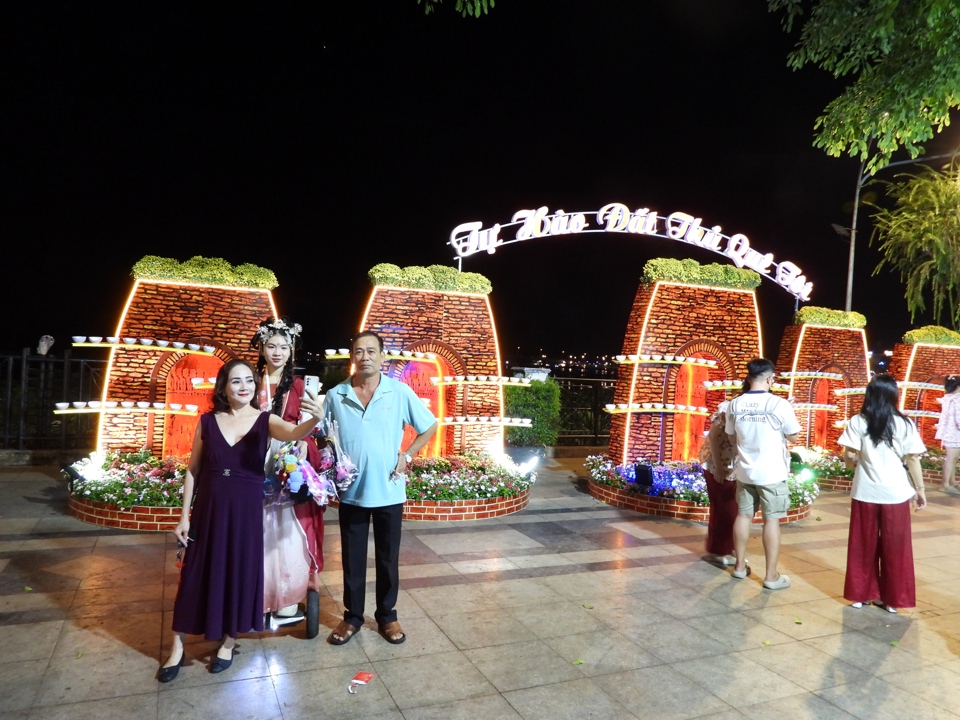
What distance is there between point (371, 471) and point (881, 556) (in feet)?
12.2

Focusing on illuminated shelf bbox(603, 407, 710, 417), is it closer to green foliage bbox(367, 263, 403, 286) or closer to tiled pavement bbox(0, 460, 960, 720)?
tiled pavement bbox(0, 460, 960, 720)

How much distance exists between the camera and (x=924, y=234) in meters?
13.5

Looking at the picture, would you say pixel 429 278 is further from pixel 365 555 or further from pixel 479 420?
pixel 365 555

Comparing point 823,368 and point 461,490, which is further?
point 823,368

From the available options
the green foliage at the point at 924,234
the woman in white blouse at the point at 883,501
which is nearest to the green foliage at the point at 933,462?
the green foliage at the point at 924,234

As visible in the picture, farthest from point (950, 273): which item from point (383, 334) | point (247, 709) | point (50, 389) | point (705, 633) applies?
point (50, 389)

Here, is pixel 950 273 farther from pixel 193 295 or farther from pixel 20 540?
pixel 20 540

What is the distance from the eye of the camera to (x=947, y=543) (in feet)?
22.9

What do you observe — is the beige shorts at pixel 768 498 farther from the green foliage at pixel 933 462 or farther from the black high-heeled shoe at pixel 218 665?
the green foliage at pixel 933 462

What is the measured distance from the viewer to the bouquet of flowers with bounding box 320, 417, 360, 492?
377 centimetres

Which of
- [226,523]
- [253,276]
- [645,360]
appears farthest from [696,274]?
[226,523]

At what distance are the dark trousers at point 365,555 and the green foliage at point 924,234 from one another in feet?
45.0

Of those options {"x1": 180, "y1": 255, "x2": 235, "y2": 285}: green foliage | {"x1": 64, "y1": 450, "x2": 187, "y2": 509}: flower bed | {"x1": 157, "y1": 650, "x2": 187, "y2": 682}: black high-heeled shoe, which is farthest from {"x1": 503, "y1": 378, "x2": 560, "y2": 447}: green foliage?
{"x1": 157, "y1": 650, "x2": 187, "y2": 682}: black high-heeled shoe

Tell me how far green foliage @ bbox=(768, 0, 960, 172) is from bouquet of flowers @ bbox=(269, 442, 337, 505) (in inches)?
223
